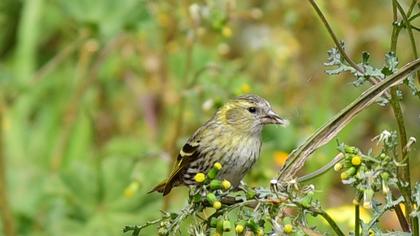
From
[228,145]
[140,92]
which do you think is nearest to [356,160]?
[228,145]

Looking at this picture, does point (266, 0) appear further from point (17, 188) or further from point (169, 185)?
point (169, 185)

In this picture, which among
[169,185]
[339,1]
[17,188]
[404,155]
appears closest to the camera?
[404,155]

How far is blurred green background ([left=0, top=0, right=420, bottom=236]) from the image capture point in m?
5.23

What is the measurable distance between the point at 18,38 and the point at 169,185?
3.63 meters

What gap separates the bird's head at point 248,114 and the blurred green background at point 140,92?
1.67 feet

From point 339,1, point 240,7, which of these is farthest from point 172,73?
point 339,1

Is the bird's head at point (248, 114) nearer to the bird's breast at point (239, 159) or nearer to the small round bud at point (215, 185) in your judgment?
the bird's breast at point (239, 159)

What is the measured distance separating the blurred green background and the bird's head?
51cm

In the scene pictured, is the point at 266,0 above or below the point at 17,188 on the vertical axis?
above

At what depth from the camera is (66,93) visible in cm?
677

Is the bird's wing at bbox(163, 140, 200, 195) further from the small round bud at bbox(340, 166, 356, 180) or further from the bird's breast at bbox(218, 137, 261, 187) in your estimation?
the small round bud at bbox(340, 166, 356, 180)

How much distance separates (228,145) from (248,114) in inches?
8.4

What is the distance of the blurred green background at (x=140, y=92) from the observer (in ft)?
17.2

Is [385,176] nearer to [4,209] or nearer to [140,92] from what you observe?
[4,209]
